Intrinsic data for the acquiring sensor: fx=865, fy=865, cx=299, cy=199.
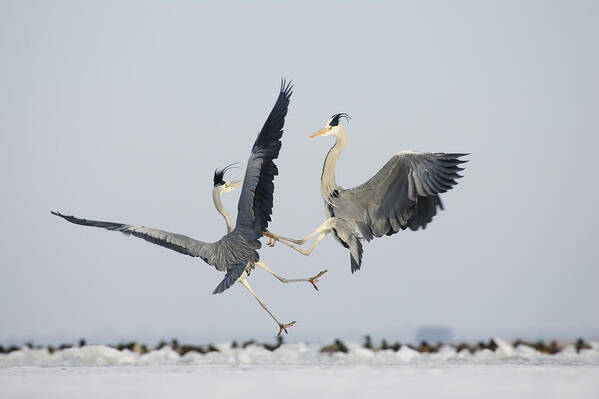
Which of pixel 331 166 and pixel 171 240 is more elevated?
pixel 331 166

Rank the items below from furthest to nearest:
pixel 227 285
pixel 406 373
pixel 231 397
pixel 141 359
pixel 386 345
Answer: pixel 386 345 → pixel 141 359 → pixel 227 285 → pixel 406 373 → pixel 231 397

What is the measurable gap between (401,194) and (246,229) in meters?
1.82

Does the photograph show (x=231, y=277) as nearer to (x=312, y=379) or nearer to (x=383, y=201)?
(x=312, y=379)

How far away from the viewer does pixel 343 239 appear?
1003 centimetres

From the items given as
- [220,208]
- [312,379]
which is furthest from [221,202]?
[312,379]

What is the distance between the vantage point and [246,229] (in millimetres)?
9359

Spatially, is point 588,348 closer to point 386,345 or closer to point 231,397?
point 386,345

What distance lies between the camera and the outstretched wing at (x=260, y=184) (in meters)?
9.35

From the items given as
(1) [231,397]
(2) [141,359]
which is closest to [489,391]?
(1) [231,397]

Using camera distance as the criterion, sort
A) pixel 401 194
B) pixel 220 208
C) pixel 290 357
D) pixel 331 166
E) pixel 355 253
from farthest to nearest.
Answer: pixel 331 166 → pixel 220 208 → pixel 290 357 → pixel 355 253 → pixel 401 194

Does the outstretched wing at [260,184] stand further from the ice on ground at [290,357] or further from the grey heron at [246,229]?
the ice on ground at [290,357]

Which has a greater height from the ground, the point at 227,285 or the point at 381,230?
the point at 381,230

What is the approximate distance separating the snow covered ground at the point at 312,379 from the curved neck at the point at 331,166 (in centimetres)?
199

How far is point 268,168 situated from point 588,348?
450cm
